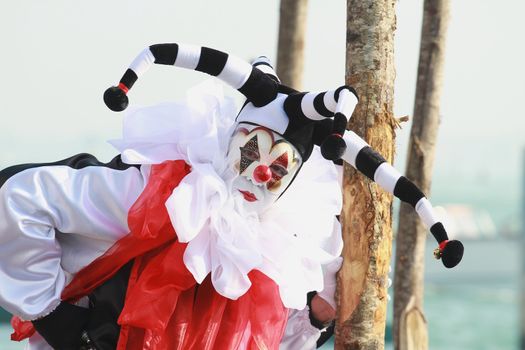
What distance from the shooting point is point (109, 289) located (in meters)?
2.79

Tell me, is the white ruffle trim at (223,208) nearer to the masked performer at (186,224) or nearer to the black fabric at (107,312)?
the masked performer at (186,224)

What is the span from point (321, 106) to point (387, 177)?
10.6 inches

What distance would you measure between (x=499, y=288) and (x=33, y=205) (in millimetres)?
21562

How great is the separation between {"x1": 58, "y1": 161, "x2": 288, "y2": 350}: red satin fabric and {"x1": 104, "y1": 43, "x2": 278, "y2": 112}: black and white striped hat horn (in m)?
0.28

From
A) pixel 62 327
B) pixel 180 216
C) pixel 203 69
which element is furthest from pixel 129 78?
pixel 62 327

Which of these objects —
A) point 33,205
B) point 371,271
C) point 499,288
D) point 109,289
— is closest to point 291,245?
point 371,271

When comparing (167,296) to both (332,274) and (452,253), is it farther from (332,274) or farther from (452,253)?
(452,253)

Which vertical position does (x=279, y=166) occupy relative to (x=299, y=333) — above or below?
above

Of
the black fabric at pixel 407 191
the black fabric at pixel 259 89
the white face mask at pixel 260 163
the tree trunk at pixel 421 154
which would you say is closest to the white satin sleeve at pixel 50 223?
the white face mask at pixel 260 163

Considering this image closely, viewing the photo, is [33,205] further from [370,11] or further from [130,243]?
[370,11]

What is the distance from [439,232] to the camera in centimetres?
268

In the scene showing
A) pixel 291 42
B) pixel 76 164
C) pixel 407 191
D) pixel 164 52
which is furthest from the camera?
pixel 291 42

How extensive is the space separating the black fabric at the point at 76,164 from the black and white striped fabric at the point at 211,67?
1.15 ft

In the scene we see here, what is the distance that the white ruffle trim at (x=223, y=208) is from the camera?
8.82 ft
